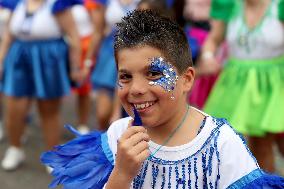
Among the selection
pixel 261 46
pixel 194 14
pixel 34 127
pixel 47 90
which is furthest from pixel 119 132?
pixel 34 127

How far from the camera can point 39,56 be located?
4.18 meters

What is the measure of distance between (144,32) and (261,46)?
1842 mm

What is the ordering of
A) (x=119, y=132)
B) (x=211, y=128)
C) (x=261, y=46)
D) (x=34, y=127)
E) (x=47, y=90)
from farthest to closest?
(x=34, y=127) → (x=47, y=90) → (x=261, y=46) → (x=119, y=132) → (x=211, y=128)

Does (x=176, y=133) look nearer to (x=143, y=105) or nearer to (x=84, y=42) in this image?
(x=143, y=105)

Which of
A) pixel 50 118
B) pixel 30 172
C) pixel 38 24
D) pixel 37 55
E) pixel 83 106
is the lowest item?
pixel 30 172

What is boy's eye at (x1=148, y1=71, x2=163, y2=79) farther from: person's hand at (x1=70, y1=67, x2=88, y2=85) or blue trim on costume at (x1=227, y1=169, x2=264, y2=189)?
person's hand at (x1=70, y1=67, x2=88, y2=85)

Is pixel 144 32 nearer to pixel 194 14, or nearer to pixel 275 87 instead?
pixel 275 87

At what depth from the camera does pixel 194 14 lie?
4.61 meters

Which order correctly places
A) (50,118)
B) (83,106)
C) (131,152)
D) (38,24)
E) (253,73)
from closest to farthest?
1. (131,152)
2. (253,73)
3. (38,24)
4. (50,118)
5. (83,106)

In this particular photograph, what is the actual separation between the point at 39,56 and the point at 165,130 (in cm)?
247

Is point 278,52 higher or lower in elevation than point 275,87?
higher

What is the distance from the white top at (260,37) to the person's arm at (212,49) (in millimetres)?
89

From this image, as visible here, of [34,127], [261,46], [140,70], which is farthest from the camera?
[34,127]

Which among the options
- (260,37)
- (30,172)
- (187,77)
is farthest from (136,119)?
(30,172)
